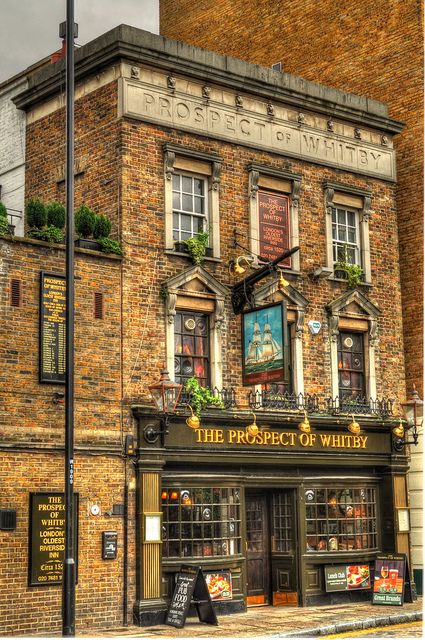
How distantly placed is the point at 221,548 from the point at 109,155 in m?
8.11

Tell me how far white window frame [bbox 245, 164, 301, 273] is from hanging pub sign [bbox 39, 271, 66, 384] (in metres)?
4.96

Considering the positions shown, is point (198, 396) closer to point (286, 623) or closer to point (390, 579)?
point (286, 623)

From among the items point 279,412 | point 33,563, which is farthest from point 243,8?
point 33,563

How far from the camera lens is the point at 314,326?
75.6 ft

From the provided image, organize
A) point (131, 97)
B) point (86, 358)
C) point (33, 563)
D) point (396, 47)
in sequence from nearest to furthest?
point (33, 563), point (86, 358), point (131, 97), point (396, 47)

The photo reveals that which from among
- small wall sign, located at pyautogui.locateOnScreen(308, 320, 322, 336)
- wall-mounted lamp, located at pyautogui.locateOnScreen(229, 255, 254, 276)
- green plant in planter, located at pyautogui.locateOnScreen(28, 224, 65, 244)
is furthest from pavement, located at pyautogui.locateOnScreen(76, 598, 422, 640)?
green plant in planter, located at pyautogui.locateOnScreen(28, 224, 65, 244)

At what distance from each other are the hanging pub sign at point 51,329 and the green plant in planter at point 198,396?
2.80 meters

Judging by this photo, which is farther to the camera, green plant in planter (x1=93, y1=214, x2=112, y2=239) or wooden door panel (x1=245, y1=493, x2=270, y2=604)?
wooden door panel (x1=245, y1=493, x2=270, y2=604)

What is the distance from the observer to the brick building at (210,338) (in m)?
18.8

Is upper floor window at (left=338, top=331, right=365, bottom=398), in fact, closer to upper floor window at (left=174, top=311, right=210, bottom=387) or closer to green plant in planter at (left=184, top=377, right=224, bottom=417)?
upper floor window at (left=174, top=311, right=210, bottom=387)

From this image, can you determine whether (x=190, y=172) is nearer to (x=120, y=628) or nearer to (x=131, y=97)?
(x=131, y=97)

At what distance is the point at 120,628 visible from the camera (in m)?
18.7

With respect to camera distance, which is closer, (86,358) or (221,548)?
(86,358)

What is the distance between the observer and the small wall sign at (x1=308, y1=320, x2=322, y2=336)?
23.0 metres
